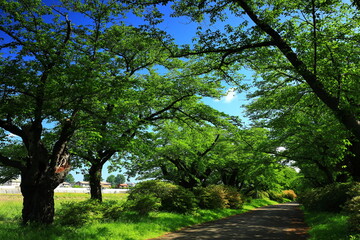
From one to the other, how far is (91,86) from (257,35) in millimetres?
6290

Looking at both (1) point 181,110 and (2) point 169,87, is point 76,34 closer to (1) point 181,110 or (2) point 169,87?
(2) point 169,87

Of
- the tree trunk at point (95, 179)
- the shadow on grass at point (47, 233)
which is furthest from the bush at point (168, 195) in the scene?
the shadow on grass at point (47, 233)

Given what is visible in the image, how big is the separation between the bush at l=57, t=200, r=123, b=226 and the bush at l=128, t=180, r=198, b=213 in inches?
142

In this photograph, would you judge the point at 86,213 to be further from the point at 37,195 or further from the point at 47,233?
the point at 47,233

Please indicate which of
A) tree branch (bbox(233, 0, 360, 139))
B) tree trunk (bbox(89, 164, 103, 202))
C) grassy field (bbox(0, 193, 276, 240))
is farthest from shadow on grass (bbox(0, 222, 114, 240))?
tree branch (bbox(233, 0, 360, 139))

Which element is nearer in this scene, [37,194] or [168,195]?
[37,194]

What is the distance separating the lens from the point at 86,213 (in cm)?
1172

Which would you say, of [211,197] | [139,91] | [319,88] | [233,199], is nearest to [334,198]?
[211,197]

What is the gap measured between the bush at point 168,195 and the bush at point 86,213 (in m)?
3.62

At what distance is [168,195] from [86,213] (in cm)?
688

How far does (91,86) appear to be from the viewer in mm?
9547

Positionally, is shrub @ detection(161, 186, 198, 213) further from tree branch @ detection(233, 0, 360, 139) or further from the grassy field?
tree branch @ detection(233, 0, 360, 139)

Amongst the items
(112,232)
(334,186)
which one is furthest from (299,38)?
(334,186)

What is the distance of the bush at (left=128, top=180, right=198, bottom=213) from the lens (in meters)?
17.2
